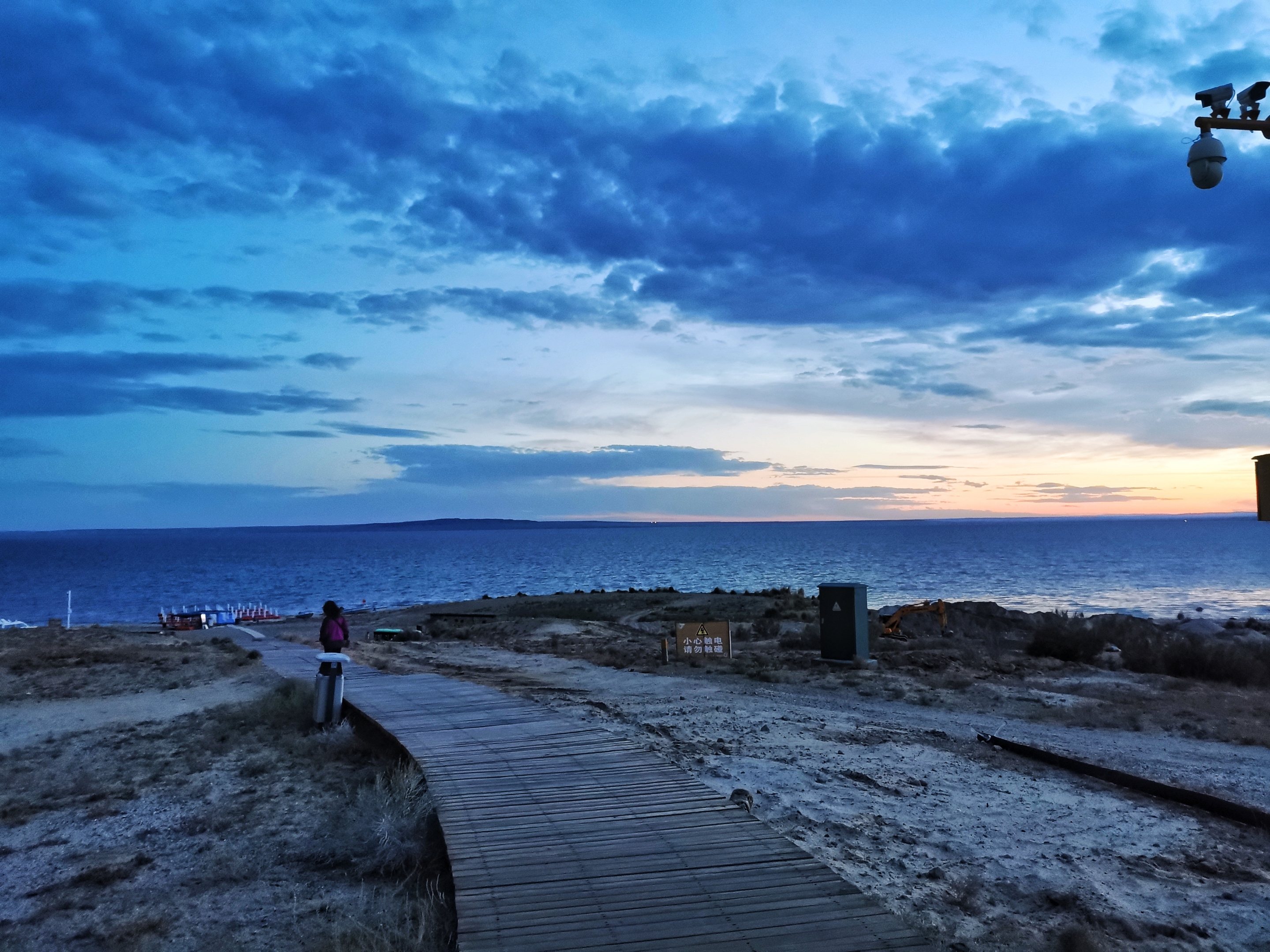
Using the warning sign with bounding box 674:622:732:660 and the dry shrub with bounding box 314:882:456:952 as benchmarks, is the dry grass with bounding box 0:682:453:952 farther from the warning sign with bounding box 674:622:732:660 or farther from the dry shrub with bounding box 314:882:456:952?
the warning sign with bounding box 674:622:732:660

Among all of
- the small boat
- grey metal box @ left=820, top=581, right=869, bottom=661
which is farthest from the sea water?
grey metal box @ left=820, top=581, right=869, bottom=661

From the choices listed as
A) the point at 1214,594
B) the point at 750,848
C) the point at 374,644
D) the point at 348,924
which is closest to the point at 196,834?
the point at 348,924

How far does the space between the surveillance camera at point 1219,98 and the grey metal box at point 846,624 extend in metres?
11.6

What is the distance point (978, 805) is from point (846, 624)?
10.3 metres

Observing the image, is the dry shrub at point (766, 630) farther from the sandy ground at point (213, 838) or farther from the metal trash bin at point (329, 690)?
the metal trash bin at point (329, 690)

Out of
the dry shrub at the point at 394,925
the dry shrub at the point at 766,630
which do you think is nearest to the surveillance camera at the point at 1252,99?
the dry shrub at the point at 394,925

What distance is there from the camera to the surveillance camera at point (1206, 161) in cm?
788

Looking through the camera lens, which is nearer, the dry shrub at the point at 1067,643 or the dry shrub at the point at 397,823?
the dry shrub at the point at 397,823

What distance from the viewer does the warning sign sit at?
20234mm

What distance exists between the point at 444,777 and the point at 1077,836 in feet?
18.1

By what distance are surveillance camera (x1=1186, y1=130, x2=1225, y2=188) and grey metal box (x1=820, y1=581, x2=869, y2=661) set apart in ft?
37.4

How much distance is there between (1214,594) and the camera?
192 feet

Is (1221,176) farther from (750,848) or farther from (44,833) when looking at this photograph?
(44,833)

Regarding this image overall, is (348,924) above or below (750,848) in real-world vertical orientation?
below
